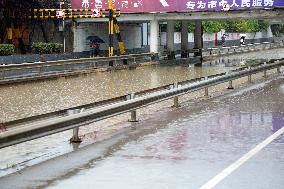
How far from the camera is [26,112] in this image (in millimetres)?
17734

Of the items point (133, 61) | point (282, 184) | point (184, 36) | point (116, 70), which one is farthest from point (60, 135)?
point (184, 36)

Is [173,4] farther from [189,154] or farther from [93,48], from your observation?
[189,154]

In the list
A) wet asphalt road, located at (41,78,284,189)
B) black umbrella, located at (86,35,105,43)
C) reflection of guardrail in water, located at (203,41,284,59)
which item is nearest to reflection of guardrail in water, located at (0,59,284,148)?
wet asphalt road, located at (41,78,284,189)

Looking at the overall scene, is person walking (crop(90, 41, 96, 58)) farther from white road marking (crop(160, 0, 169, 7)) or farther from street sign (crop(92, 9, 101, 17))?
white road marking (crop(160, 0, 169, 7))

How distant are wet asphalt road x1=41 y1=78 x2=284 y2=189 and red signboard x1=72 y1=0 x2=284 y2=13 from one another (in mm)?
31875

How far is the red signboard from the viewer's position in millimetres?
47906

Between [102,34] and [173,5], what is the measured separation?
1216cm

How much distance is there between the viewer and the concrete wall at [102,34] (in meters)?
56.7

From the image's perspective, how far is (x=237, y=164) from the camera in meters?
9.62

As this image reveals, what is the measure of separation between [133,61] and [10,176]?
4050cm

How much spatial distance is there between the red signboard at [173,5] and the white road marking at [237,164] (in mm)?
36186

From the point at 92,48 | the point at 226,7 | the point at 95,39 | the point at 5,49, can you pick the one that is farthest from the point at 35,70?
the point at 95,39

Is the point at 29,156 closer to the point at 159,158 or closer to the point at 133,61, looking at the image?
the point at 159,158

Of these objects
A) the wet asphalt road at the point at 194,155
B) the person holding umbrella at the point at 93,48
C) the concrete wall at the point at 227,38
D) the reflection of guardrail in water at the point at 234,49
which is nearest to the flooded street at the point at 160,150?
the wet asphalt road at the point at 194,155
